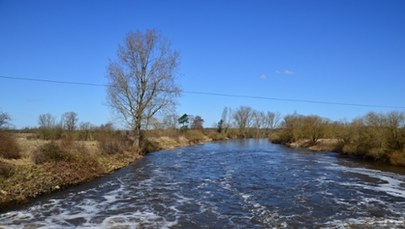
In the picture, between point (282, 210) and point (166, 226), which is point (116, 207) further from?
point (282, 210)

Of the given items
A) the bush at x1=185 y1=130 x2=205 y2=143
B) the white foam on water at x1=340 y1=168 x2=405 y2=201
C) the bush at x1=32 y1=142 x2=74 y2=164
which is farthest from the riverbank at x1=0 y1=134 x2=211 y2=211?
the bush at x1=185 y1=130 x2=205 y2=143

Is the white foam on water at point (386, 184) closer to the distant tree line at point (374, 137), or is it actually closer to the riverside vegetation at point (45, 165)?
the distant tree line at point (374, 137)

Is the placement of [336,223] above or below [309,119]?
below

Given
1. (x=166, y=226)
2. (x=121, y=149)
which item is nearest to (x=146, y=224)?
(x=166, y=226)

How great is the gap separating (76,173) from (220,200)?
8522mm

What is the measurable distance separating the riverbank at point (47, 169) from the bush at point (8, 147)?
43 cm

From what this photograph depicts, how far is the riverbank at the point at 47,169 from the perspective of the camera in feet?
51.3

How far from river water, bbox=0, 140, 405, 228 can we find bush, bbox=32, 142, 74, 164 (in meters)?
2.30

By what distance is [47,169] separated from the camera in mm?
19109

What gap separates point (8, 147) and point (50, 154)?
2.06 metres

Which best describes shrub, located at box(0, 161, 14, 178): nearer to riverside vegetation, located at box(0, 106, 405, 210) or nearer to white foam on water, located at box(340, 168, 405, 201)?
riverside vegetation, located at box(0, 106, 405, 210)

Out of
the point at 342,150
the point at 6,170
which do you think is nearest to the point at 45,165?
the point at 6,170

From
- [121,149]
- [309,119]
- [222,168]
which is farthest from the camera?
[309,119]

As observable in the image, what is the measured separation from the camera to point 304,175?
25203 mm
